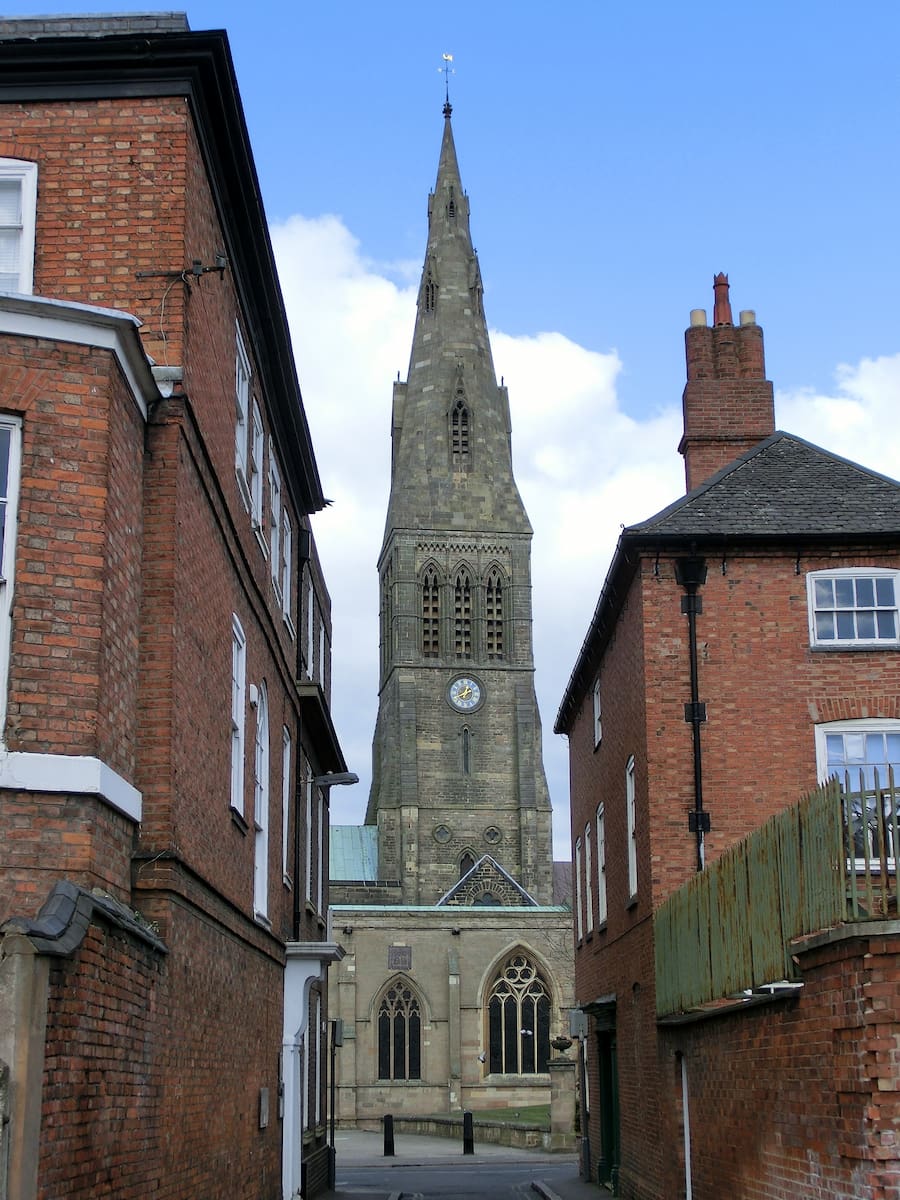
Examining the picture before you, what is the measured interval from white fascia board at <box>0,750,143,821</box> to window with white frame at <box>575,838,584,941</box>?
65.2ft

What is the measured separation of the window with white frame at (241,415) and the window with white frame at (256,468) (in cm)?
32

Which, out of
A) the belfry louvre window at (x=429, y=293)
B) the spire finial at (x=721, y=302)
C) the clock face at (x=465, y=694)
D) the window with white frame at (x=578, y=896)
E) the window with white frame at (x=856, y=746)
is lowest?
the window with white frame at (x=578, y=896)

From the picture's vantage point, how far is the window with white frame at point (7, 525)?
8.89 meters

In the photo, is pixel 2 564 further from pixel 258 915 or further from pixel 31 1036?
pixel 258 915

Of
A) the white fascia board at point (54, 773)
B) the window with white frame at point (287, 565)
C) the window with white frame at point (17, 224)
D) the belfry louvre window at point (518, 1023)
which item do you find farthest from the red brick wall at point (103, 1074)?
the belfry louvre window at point (518, 1023)

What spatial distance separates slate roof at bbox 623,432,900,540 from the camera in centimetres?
1850

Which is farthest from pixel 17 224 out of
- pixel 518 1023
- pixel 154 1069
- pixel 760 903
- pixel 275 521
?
pixel 518 1023

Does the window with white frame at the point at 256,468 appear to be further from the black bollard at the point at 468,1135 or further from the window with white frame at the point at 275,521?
the black bollard at the point at 468,1135

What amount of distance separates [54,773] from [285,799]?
11079 millimetres

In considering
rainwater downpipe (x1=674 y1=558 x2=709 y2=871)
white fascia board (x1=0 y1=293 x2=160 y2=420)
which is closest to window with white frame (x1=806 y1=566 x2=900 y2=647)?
rainwater downpipe (x1=674 y1=558 x2=709 y2=871)

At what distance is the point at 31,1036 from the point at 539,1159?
105 feet

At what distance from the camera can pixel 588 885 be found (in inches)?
1048

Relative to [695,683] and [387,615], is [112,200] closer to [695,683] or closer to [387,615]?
[695,683]

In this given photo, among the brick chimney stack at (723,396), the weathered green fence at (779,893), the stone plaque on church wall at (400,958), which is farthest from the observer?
the stone plaque on church wall at (400,958)
